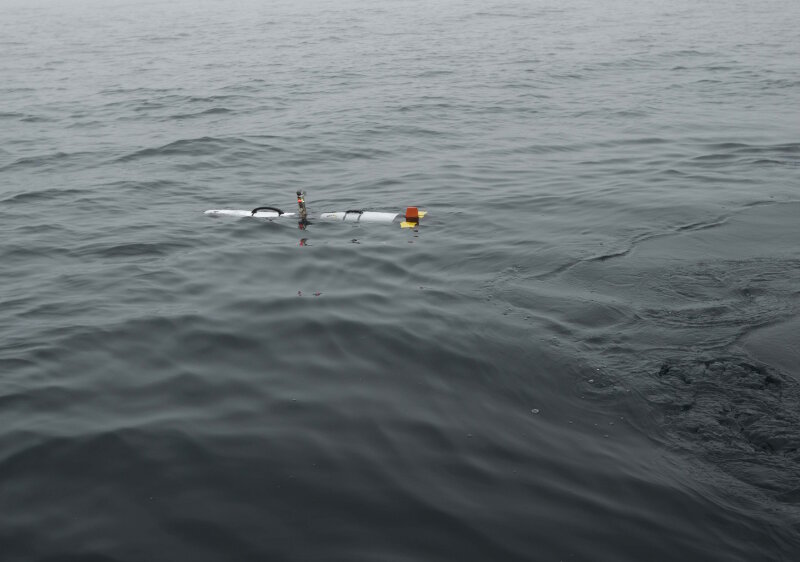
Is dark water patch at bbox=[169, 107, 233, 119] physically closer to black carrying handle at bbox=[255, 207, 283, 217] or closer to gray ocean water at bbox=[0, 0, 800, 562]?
gray ocean water at bbox=[0, 0, 800, 562]

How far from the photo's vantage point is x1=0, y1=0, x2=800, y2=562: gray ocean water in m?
5.83

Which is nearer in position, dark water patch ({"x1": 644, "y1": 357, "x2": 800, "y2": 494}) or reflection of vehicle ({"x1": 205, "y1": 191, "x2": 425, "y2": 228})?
dark water patch ({"x1": 644, "y1": 357, "x2": 800, "y2": 494})

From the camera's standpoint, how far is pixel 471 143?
18.8 m

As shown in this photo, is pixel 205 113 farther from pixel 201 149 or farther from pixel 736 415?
pixel 736 415

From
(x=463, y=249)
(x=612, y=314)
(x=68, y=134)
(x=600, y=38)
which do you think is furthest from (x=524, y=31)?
(x=612, y=314)

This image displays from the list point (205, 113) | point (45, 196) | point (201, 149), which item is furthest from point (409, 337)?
point (205, 113)

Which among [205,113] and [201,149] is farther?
[205,113]

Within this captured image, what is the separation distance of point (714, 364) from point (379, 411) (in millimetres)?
3275

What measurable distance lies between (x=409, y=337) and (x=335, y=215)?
15.6 feet

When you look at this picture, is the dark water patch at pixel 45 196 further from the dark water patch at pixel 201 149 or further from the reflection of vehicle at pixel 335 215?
the reflection of vehicle at pixel 335 215

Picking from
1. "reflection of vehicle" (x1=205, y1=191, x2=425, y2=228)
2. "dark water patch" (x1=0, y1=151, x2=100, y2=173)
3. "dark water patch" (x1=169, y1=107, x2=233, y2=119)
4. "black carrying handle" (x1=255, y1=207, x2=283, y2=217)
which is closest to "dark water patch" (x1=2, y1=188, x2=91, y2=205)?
"dark water patch" (x1=0, y1=151, x2=100, y2=173)

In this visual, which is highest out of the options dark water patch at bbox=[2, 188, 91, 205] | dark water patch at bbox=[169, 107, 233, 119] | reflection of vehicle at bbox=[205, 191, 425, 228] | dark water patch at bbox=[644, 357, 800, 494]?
dark water patch at bbox=[169, 107, 233, 119]

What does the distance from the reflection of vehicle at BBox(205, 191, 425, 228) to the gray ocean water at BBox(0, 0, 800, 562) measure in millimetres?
280

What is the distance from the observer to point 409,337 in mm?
8828
